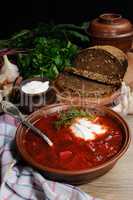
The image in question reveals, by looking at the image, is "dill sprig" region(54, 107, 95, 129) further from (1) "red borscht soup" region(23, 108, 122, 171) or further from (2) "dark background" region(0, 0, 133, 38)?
(2) "dark background" region(0, 0, 133, 38)

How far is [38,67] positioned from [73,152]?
2.53ft

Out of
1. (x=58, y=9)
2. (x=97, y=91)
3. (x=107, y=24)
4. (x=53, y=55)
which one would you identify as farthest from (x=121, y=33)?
(x=58, y=9)

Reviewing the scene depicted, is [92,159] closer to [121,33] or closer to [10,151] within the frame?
[10,151]

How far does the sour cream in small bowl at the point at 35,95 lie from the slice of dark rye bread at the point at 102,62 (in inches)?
9.3

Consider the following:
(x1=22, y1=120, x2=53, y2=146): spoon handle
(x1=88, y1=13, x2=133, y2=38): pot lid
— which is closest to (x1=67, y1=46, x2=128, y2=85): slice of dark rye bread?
(x1=88, y1=13, x2=133, y2=38): pot lid

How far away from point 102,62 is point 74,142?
0.75 m

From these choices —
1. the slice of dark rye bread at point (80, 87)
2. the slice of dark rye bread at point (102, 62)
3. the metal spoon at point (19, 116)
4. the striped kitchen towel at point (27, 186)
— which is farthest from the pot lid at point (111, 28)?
the striped kitchen towel at point (27, 186)

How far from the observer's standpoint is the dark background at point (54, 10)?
2748mm

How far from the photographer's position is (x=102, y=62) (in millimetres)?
1878

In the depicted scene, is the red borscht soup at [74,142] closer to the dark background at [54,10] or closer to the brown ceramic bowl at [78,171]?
the brown ceramic bowl at [78,171]

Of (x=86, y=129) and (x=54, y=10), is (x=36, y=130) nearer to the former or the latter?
(x=86, y=129)

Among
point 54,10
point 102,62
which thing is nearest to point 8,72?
point 102,62

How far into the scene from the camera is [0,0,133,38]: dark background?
108 inches

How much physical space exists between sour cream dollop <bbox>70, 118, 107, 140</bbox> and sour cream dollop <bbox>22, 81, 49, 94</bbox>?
1.06ft
